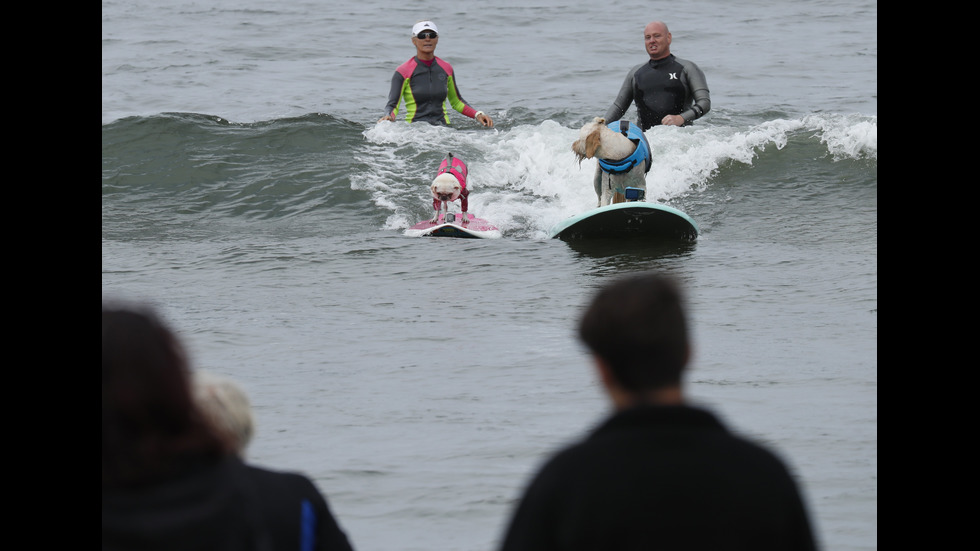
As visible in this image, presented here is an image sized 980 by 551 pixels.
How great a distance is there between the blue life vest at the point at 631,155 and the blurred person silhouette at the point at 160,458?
7.59m

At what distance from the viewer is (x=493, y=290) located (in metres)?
7.92

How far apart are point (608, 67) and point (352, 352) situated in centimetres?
1550

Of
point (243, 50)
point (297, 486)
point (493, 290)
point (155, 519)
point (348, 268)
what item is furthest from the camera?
point (243, 50)

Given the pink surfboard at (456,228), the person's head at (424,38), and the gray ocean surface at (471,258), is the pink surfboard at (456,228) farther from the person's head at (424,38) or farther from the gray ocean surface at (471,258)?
the person's head at (424,38)

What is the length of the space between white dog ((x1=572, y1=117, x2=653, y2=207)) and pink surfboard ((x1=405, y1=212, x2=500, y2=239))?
41.5 inches

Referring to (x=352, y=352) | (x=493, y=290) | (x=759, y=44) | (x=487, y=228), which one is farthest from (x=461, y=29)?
(x=352, y=352)

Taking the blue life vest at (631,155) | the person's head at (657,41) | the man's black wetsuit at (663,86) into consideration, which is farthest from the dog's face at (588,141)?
the person's head at (657,41)

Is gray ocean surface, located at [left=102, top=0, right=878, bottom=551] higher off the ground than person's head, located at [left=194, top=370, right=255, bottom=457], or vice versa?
person's head, located at [left=194, top=370, right=255, bottom=457]

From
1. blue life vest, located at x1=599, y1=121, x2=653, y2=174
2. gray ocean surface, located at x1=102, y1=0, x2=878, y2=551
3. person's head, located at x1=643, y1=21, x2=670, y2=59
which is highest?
person's head, located at x1=643, y1=21, x2=670, y2=59

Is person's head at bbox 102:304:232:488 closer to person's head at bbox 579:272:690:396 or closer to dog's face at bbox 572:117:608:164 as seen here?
person's head at bbox 579:272:690:396

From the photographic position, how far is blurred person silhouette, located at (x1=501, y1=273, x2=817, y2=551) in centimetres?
170

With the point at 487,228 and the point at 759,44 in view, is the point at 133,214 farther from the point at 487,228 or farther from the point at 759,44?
the point at 759,44

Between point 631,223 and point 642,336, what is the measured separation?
7687 millimetres

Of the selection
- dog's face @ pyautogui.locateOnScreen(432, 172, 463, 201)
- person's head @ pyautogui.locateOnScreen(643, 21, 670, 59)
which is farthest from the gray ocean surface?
person's head @ pyautogui.locateOnScreen(643, 21, 670, 59)
